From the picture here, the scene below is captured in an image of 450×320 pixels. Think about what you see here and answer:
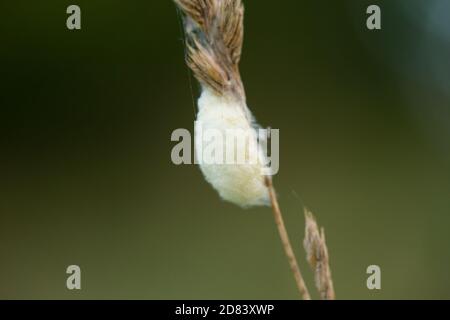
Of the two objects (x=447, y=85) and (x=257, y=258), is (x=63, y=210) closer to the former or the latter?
(x=257, y=258)

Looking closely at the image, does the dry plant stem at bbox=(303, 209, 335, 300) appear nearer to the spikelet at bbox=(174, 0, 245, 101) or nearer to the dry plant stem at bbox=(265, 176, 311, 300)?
the dry plant stem at bbox=(265, 176, 311, 300)

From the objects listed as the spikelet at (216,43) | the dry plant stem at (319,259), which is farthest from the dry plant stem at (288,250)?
the spikelet at (216,43)

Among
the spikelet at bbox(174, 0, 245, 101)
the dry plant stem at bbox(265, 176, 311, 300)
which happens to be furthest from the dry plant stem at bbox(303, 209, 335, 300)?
the spikelet at bbox(174, 0, 245, 101)

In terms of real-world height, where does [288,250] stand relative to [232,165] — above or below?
below

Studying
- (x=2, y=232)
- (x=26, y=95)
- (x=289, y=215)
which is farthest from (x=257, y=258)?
(x=26, y=95)

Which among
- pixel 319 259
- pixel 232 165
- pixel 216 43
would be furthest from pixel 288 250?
pixel 216 43

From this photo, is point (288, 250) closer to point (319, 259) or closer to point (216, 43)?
point (319, 259)

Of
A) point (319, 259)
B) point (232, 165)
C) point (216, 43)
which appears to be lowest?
point (319, 259)

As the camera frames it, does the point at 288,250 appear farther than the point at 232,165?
No
